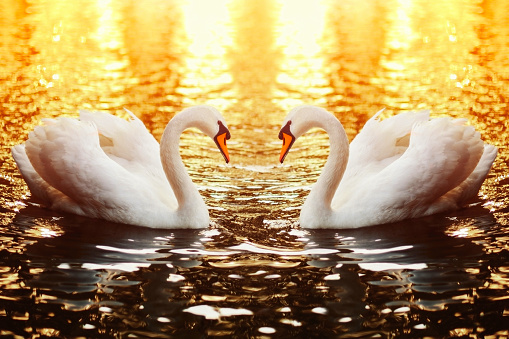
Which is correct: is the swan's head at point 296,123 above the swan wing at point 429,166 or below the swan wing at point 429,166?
above

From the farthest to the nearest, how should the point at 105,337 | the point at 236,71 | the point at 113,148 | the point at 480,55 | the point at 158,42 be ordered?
the point at 158,42, the point at 480,55, the point at 236,71, the point at 113,148, the point at 105,337

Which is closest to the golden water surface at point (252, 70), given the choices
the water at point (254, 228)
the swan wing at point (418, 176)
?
the water at point (254, 228)

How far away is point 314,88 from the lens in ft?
63.4

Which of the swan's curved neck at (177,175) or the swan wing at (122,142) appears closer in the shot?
the swan's curved neck at (177,175)

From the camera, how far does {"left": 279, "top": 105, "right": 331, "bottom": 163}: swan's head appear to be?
30.9ft

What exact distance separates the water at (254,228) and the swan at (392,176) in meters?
0.22

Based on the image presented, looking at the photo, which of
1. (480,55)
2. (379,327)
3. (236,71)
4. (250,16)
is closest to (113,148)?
(379,327)

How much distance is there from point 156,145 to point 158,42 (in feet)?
52.8

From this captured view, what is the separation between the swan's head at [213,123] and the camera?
30.9 feet

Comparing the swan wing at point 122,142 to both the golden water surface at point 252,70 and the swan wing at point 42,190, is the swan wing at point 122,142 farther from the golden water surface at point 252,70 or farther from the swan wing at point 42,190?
the golden water surface at point 252,70

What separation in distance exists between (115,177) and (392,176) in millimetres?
2897

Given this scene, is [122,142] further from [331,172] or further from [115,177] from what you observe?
[331,172]

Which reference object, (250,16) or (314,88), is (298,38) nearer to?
(250,16)

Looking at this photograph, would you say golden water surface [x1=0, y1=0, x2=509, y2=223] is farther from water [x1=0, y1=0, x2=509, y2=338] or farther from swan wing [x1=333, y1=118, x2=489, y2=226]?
swan wing [x1=333, y1=118, x2=489, y2=226]
